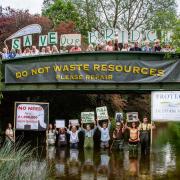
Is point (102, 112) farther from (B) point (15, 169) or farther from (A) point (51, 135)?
(B) point (15, 169)

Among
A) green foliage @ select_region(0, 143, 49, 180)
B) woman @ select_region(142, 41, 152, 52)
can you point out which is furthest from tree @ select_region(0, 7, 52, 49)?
green foliage @ select_region(0, 143, 49, 180)

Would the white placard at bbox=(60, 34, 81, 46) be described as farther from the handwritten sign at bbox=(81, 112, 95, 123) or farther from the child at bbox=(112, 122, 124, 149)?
the child at bbox=(112, 122, 124, 149)

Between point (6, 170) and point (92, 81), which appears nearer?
point (6, 170)

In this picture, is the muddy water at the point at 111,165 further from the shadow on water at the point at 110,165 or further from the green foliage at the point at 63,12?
the green foliage at the point at 63,12

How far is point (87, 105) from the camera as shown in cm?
3384

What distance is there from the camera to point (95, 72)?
24.5 m

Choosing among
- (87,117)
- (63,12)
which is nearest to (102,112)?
(87,117)

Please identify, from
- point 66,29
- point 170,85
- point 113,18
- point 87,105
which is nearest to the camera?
point 170,85

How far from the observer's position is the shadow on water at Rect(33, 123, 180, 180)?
15070mm

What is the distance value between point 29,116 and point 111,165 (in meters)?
8.33

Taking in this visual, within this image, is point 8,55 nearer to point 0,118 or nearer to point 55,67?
point 55,67

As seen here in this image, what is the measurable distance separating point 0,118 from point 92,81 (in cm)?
885

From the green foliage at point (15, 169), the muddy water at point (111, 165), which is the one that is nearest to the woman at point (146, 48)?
Answer: the muddy water at point (111, 165)

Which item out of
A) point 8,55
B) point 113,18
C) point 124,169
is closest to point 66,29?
point 113,18
